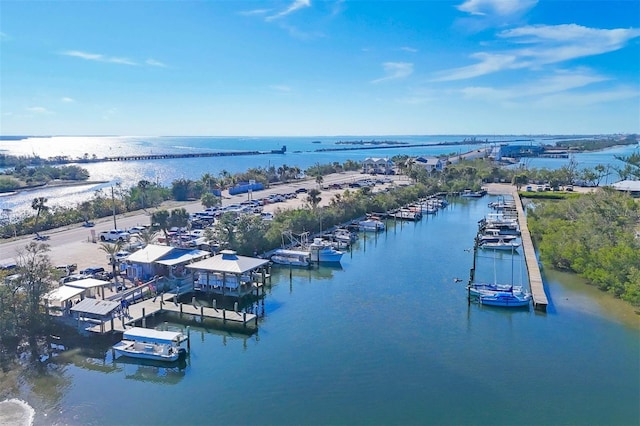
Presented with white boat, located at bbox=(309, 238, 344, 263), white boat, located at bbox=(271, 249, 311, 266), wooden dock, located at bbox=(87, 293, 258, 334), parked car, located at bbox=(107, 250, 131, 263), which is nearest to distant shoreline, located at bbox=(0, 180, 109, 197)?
parked car, located at bbox=(107, 250, 131, 263)

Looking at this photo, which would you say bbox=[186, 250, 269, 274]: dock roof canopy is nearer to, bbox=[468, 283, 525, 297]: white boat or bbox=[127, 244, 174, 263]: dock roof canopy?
bbox=[127, 244, 174, 263]: dock roof canopy

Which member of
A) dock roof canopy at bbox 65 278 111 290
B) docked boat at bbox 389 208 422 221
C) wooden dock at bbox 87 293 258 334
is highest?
dock roof canopy at bbox 65 278 111 290

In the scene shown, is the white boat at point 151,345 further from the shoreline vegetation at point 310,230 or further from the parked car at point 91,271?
the parked car at point 91,271

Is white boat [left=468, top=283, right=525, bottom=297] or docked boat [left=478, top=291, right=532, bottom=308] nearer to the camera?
docked boat [left=478, top=291, right=532, bottom=308]

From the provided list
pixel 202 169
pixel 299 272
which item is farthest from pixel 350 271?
pixel 202 169

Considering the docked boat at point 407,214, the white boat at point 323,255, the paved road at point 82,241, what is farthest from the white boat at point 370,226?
the white boat at point 323,255

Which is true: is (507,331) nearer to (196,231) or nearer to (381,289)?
(381,289)
